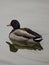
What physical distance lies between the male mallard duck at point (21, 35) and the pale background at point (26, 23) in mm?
42

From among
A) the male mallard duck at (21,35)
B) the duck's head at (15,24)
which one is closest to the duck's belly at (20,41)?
the male mallard duck at (21,35)

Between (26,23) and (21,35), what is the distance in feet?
0.47

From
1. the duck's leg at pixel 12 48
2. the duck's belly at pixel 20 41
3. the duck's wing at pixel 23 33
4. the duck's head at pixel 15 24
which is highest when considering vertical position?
the duck's head at pixel 15 24

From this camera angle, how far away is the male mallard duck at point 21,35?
6.07ft

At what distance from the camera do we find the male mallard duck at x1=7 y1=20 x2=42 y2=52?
1850mm

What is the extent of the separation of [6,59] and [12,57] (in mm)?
75

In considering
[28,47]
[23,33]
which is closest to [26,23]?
[23,33]

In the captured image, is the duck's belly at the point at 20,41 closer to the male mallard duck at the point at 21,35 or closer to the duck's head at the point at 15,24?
the male mallard duck at the point at 21,35

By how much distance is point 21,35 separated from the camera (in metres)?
1.89

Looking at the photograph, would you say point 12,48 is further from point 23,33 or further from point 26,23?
point 26,23

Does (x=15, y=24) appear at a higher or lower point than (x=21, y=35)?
higher

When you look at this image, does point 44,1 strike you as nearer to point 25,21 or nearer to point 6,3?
point 25,21

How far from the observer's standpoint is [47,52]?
1.83m

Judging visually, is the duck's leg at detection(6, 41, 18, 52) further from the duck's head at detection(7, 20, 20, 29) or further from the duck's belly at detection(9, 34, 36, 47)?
the duck's head at detection(7, 20, 20, 29)
